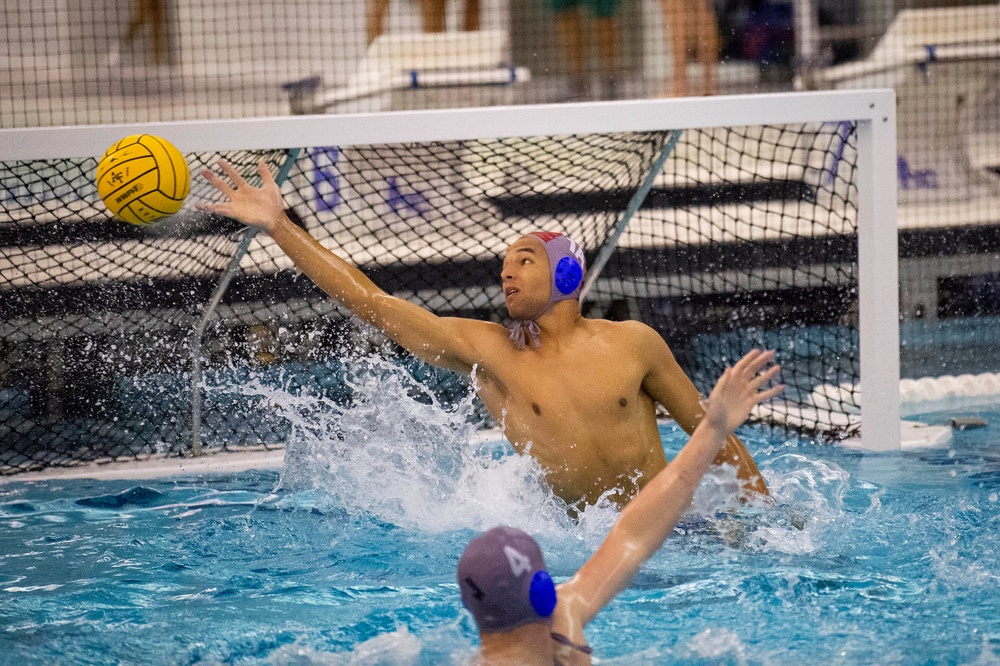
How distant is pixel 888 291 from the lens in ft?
15.2

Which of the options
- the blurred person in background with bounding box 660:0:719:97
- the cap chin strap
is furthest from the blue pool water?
the blurred person in background with bounding box 660:0:719:97

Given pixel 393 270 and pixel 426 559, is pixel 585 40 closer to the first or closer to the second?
pixel 393 270

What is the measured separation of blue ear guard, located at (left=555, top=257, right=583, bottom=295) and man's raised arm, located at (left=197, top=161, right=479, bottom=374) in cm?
36

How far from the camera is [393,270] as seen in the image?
6.38 meters

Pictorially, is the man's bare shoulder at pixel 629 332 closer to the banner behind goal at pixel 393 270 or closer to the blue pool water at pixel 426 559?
the blue pool water at pixel 426 559

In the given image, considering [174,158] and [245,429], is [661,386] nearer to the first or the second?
[174,158]

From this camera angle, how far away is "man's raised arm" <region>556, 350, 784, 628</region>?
2.38 meters

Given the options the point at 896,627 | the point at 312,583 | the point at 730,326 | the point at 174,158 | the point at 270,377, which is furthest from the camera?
the point at 730,326

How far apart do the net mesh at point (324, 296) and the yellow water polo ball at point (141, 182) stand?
847mm

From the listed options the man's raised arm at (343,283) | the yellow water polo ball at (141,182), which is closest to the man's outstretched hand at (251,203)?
the man's raised arm at (343,283)

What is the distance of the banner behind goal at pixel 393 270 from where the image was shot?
440cm

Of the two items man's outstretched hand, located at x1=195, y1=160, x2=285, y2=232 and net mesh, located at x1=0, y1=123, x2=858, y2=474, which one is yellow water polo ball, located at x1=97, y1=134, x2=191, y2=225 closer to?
man's outstretched hand, located at x1=195, y1=160, x2=285, y2=232

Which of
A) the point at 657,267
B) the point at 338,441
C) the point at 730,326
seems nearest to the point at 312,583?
the point at 338,441

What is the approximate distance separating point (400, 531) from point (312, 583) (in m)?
0.53
